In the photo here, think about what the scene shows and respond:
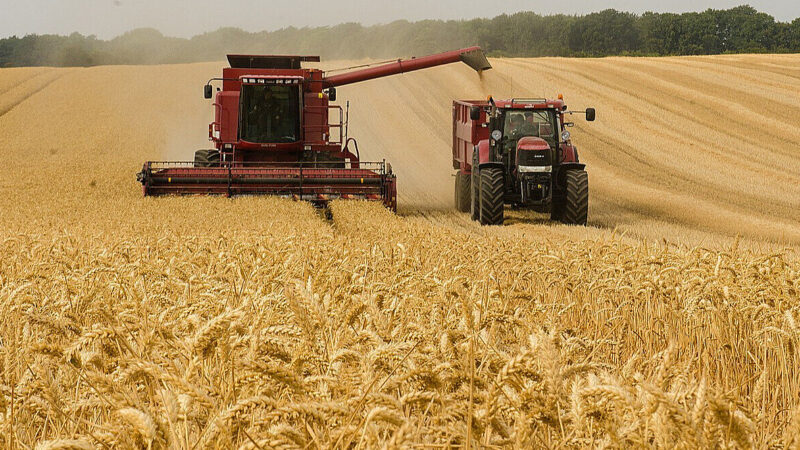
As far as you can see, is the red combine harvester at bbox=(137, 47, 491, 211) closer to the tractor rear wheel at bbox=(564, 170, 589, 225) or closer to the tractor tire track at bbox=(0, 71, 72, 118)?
the tractor rear wheel at bbox=(564, 170, 589, 225)

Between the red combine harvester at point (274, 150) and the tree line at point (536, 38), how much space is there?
43291 mm

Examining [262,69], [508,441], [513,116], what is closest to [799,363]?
[508,441]

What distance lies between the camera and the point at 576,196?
1449cm

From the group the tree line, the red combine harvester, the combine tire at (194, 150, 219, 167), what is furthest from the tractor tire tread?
the tree line

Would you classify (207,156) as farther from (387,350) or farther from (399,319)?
(387,350)

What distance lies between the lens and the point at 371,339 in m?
2.47

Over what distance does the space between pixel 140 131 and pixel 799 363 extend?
30321mm

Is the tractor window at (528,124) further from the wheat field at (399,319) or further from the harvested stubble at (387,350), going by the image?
the harvested stubble at (387,350)

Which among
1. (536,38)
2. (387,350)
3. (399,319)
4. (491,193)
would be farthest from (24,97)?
(536,38)

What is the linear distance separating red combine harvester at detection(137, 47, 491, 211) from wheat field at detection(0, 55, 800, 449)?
87 cm

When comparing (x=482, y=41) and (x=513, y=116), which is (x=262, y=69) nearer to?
(x=513, y=116)

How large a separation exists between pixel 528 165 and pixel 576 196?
2.99 feet

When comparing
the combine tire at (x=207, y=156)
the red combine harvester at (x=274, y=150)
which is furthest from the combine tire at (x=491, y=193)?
the combine tire at (x=207, y=156)

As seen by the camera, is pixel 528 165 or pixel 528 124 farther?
pixel 528 124
